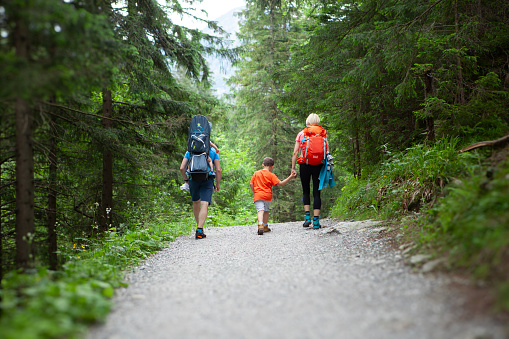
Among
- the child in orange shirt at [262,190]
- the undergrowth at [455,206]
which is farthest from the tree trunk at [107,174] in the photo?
the undergrowth at [455,206]

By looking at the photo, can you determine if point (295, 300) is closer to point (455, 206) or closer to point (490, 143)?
point (455, 206)

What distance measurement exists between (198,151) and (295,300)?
444 centimetres

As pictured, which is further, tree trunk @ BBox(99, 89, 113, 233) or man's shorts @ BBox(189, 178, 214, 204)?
tree trunk @ BBox(99, 89, 113, 233)

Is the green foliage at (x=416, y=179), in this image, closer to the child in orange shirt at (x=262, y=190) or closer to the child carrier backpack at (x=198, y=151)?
the child in orange shirt at (x=262, y=190)

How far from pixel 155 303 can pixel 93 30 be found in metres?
2.52

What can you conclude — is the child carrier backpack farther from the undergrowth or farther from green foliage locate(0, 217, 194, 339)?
the undergrowth

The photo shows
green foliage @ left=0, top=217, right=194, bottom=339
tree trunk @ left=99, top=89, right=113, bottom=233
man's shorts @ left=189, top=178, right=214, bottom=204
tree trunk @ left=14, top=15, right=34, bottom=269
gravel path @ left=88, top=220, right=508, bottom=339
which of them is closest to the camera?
green foliage @ left=0, top=217, right=194, bottom=339

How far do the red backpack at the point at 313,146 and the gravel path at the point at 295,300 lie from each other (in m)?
2.59

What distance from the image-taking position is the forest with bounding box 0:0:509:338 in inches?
105

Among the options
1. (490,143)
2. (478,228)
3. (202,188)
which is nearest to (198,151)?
(202,188)

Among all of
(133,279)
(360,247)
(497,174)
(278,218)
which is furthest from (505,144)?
(278,218)

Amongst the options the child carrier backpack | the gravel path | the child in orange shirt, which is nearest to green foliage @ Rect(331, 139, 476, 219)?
the gravel path

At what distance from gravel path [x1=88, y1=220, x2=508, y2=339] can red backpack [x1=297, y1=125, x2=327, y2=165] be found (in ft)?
8.50

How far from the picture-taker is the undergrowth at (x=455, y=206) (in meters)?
2.52
